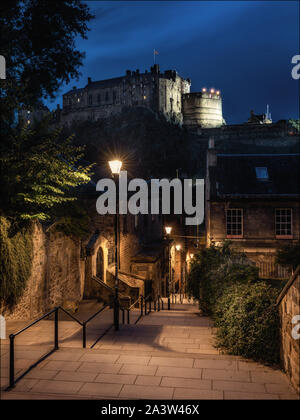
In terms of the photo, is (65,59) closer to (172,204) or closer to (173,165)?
(172,204)

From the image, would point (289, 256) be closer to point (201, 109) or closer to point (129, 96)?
point (129, 96)

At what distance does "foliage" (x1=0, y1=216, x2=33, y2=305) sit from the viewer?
377 inches

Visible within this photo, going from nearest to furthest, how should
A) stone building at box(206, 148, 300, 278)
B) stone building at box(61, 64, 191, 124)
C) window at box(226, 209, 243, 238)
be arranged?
stone building at box(206, 148, 300, 278)
window at box(226, 209, 243, 238)
stone building at box(61, 64, 191, 124)

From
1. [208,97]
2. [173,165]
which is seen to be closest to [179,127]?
[208,97]

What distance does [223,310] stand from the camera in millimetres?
8469

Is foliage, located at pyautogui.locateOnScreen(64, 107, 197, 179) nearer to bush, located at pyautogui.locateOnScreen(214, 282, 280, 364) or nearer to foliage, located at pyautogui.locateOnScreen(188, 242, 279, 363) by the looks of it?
foliage, located at pyautogui.locateOnScreen(188, 242, 279, 363)

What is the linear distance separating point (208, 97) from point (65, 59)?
82825mm

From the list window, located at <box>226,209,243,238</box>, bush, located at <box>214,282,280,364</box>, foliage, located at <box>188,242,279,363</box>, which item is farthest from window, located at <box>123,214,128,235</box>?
bush, located at <box>214,282,280,364</box>

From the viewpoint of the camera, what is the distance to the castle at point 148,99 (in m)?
87.4

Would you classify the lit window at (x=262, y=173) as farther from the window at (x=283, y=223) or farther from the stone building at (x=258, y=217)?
the window at (x=283, y=223)

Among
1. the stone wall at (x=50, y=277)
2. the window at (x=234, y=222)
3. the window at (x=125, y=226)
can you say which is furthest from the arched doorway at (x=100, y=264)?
the window at (x=234, y=222)

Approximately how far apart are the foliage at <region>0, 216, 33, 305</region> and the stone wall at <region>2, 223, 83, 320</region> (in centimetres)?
54

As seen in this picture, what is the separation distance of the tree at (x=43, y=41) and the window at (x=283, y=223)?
14616mm

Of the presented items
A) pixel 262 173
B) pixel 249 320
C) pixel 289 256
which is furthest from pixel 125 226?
pixel 249 320
